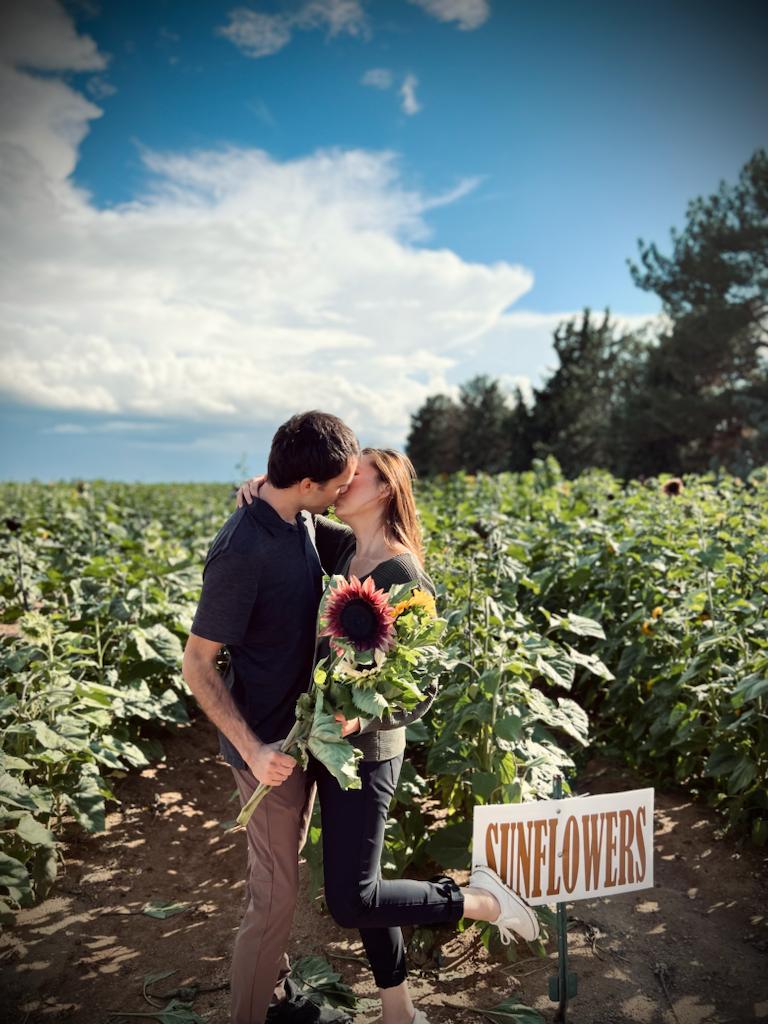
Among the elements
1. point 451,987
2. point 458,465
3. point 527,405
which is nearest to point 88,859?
point 451,987

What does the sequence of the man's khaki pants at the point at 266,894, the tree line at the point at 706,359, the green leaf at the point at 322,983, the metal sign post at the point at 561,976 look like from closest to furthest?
the man's khaki pants at the point at 266,894 < the metal sign post at the point at 561,976 < the green leaf at the point at 322,983 < the tree line at the point at 706,359

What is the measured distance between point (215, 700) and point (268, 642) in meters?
0.20

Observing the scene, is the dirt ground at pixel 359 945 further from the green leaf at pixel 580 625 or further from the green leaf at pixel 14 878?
the green leaf at pixel 580 625

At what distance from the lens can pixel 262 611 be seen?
2053 mm

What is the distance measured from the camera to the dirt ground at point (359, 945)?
2.52 meters

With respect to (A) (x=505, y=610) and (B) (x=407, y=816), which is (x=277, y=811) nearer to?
(B) (x=407, y=816)

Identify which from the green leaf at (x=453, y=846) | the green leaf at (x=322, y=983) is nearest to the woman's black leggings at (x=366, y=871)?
the green leaf at (x=322, y=983)

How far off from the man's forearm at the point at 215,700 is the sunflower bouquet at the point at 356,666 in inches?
4.5

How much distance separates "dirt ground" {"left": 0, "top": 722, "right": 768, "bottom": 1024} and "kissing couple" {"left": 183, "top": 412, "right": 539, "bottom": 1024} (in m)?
0.53

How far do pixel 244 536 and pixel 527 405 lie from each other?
115 feet

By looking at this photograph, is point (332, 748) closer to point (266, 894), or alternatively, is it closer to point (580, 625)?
point (266, 894)

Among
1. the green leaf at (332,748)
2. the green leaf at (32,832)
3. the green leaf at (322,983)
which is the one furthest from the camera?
the green leaf at (32,832)

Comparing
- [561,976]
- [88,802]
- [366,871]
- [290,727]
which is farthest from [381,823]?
[88,802]

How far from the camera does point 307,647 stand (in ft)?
7.03
